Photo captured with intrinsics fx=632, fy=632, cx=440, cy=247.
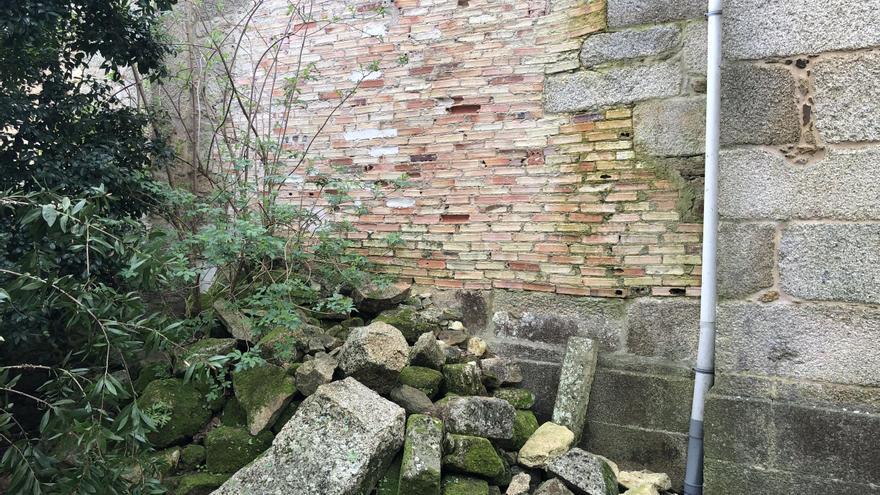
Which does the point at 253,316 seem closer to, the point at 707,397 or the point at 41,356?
the point at 41,356

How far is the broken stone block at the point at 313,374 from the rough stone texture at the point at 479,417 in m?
0.65

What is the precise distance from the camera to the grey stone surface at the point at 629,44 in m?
3.64

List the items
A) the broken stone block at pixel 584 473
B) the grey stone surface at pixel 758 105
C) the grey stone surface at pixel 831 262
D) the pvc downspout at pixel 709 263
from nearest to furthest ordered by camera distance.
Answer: the grey stone surface at pixel 831 262
the grey stone surface at pixel 758 105
the pvc downspout at pixel 709 263
the broken stone block at pixel 584 473

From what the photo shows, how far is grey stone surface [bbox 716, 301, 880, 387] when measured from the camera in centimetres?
261

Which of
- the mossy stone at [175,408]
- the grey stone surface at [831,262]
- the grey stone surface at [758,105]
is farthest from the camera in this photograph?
the mossy stone at [175,408]

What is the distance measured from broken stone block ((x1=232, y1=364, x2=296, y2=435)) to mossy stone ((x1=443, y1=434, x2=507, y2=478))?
91 centimetres

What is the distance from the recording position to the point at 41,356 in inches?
142

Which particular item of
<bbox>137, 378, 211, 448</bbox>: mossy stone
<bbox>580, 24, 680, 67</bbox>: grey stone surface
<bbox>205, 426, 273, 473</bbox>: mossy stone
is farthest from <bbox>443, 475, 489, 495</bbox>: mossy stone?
<bbox>580, 24, 680, 67</bbox>: grey stone surface

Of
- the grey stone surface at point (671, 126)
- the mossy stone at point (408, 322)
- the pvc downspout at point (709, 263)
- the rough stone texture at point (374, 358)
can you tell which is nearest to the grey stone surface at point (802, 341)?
the pvc downspout at point (709, 263)

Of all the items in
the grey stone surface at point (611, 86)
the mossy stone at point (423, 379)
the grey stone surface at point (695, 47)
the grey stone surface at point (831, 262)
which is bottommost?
the mossy stone at point (423, 379)

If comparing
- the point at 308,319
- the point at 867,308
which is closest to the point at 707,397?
the point at 867,308

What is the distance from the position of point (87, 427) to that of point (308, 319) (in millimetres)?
1608

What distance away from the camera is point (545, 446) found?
11.0 feet

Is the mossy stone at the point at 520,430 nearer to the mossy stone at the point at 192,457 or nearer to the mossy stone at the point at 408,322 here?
the mossy stone at the point at 408,322
